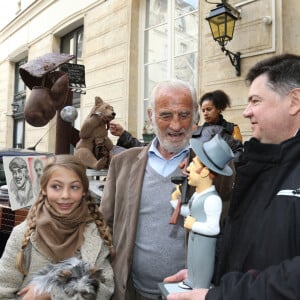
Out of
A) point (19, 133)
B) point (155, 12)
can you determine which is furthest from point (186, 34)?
point (19, 133)

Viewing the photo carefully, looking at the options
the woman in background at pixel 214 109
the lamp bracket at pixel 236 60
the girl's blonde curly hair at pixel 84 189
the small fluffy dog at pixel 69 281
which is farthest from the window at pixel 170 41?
the small fluffy dog at pixel 69 281

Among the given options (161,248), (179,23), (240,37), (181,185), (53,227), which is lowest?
(161,248)

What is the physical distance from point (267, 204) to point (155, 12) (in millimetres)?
7274

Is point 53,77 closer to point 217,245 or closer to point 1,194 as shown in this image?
point 1,194

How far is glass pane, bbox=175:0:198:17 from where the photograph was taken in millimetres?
6824

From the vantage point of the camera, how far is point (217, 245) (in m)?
1.24

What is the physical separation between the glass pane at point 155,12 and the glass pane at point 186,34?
0.46m

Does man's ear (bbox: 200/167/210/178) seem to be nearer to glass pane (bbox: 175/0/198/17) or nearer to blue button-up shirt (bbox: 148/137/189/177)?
blue button-up shirt (bbox: 148/137/189/177)

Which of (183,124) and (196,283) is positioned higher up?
(183,124)

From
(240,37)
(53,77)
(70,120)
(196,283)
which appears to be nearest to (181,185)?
(196,283)

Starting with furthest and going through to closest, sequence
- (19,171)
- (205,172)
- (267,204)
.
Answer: (19,171), (205,172), (267,204)

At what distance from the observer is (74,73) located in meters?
3.44

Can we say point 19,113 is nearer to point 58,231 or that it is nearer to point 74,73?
point 74,73

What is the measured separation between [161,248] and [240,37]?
4529 millimetres
